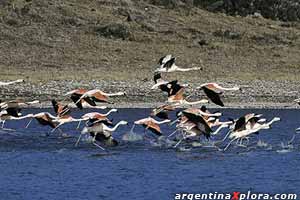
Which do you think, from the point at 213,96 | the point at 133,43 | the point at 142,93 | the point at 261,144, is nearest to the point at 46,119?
the point at 213,96

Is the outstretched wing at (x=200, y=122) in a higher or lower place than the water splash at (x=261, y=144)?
higher

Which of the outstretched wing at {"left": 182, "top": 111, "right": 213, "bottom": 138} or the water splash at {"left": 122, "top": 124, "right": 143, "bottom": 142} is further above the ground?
the outstretched wing at {"left": 182, "top": 111, "right": 213, "bottom": 138}

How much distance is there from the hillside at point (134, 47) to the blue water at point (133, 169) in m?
8.23

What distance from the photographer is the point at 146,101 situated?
3275cm

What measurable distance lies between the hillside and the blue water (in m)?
8.23

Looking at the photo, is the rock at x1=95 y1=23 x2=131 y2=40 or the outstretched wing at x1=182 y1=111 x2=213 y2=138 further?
the rock at x1=95 y1=23 x2=131 y2=40

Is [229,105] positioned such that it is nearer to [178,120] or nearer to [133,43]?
[133,43]

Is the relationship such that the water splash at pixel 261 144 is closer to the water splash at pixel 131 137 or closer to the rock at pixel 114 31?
the water splash at pixel 131 137

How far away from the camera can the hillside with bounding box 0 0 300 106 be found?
34.4 metres

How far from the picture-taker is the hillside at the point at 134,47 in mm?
34438

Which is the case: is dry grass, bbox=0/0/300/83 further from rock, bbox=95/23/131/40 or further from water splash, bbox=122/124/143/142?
water splash, bbox=122/124/143/142

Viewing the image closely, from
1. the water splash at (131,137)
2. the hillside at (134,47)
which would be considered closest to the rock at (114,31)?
the hillside at (134,47)

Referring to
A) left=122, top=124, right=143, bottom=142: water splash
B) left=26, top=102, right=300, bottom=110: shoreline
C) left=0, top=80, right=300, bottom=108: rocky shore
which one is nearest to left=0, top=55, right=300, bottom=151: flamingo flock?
left=122, top=124, right=143, bottom=142: water splash

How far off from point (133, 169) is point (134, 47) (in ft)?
57.7
